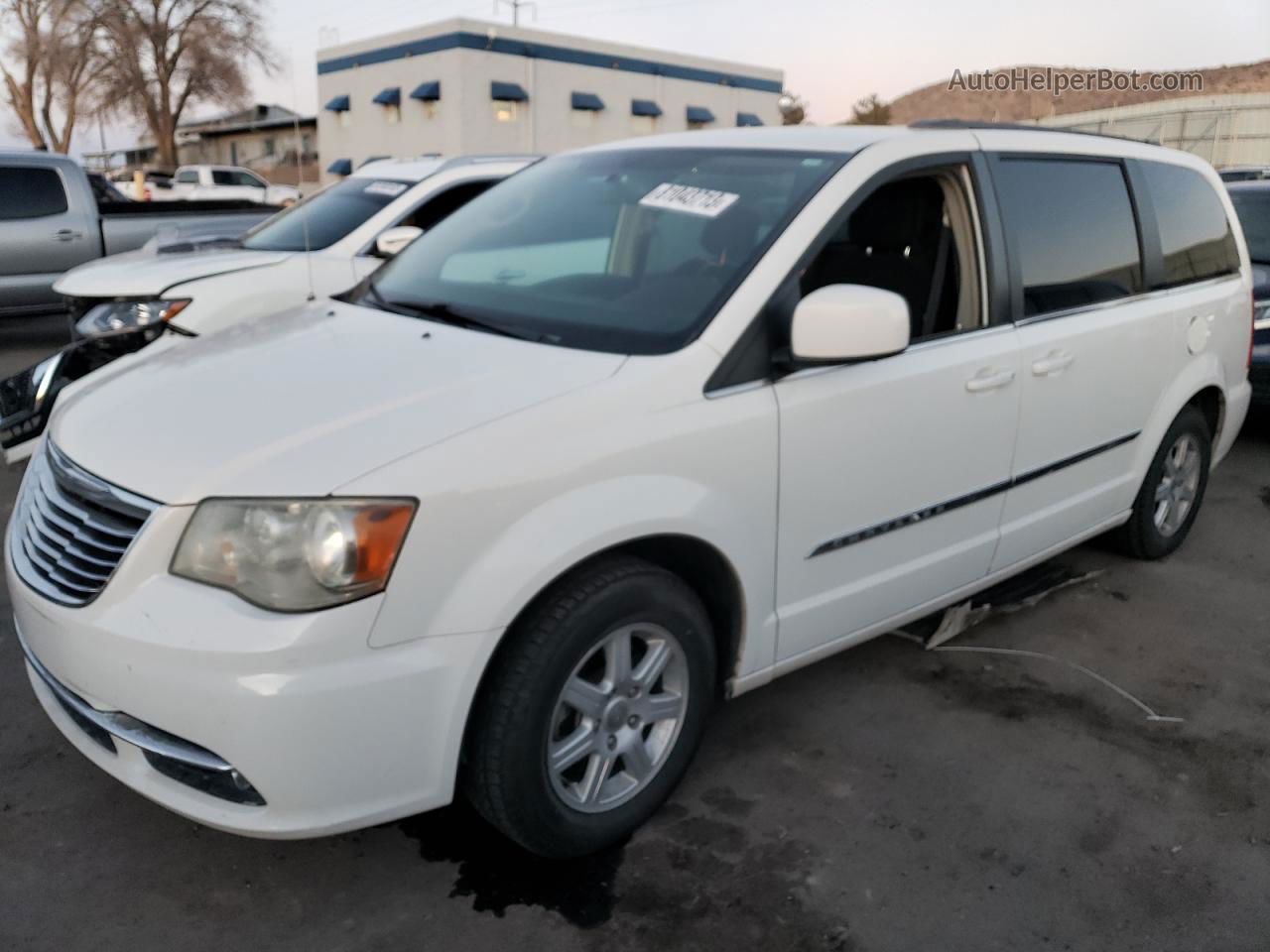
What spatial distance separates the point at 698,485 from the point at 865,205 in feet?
3.68

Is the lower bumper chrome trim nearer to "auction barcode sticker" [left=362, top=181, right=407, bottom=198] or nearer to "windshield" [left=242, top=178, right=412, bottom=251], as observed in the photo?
"windshield" [left=242, top=178, right=412, bottom=251]

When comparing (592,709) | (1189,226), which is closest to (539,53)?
(1189,226)

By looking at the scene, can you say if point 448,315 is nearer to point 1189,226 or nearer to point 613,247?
point 613,247

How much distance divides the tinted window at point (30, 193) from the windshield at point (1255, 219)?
9745 millimetres

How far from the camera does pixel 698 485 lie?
257cm

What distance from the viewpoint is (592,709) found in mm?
2545

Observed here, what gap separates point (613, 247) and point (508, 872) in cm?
175

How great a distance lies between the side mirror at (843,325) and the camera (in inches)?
104

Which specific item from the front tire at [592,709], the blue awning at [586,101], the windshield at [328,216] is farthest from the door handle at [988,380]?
the blue awning at [586,101]

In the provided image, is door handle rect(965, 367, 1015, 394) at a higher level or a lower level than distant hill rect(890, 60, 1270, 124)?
lower

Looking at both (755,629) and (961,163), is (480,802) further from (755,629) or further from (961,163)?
(961,163)

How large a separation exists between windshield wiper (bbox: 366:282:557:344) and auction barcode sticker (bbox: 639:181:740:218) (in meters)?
0.66

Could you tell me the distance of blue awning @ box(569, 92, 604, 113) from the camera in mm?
34000

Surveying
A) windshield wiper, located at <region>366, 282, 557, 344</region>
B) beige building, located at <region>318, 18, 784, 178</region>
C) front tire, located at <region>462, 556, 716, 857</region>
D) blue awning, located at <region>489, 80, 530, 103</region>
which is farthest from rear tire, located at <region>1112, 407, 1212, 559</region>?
blue awning, located at <region>489, 80, 530, 103</region>
